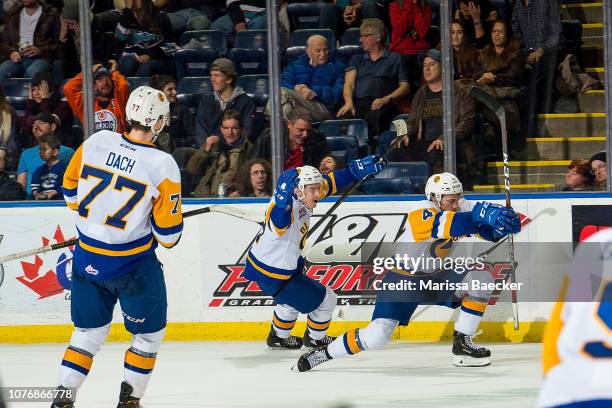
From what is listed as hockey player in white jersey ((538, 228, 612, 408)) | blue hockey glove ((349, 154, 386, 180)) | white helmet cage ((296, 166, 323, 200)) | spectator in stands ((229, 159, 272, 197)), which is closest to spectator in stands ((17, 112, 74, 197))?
spectator in stands ((229, 159, 272, 197))

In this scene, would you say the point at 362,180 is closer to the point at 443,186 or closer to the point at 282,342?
the point at 443,186

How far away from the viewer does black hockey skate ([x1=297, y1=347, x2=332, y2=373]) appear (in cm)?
577

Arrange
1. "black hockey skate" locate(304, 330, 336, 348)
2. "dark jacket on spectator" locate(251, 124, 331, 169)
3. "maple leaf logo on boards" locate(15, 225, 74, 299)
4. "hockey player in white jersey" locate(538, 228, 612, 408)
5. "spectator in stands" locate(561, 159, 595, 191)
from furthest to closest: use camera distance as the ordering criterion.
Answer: "maple leaf logo on boards" locate(15, 225, 74, 299), "dark jacket on spectator" locate(251, 124, 331, 169), "spectator in stands" locate(561, 159, 595, 191), "black hockey skate" locate(304, 330, 336, 348), "hockey player in white jersey" locate(538, 228, 612, 408)

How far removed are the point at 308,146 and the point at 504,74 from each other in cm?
123

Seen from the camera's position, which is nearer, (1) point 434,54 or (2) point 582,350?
(2) point 582,350

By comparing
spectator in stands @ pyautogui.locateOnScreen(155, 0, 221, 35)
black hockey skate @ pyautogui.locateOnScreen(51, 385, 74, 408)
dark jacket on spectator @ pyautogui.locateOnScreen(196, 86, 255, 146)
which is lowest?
black hockey skate @ pyautogui.locateOnScreen(51, 385, 74, 408)

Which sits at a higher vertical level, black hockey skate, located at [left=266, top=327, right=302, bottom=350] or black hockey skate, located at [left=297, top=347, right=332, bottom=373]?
black hockey skate, located at [left=297, top=347, right=332, bottom=373]

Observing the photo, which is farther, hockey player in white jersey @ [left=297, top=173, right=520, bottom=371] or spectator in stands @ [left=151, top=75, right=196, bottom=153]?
spectator in stands @ [left=151, top=75, right=196, bottom=153]

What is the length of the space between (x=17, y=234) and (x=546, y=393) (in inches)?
214

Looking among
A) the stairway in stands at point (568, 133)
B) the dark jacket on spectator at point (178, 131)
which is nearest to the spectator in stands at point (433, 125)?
the stairway in stands at point (568, 133)

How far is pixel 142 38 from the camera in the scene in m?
7.31

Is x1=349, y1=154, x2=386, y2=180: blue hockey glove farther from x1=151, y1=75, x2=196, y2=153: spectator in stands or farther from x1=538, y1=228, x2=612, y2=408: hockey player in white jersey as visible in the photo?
x1=538, y1=228, x2=612, y2=408: hockey player in white jersey

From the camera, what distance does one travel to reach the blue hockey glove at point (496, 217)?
522cm

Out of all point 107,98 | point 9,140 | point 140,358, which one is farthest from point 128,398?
point 9,140
